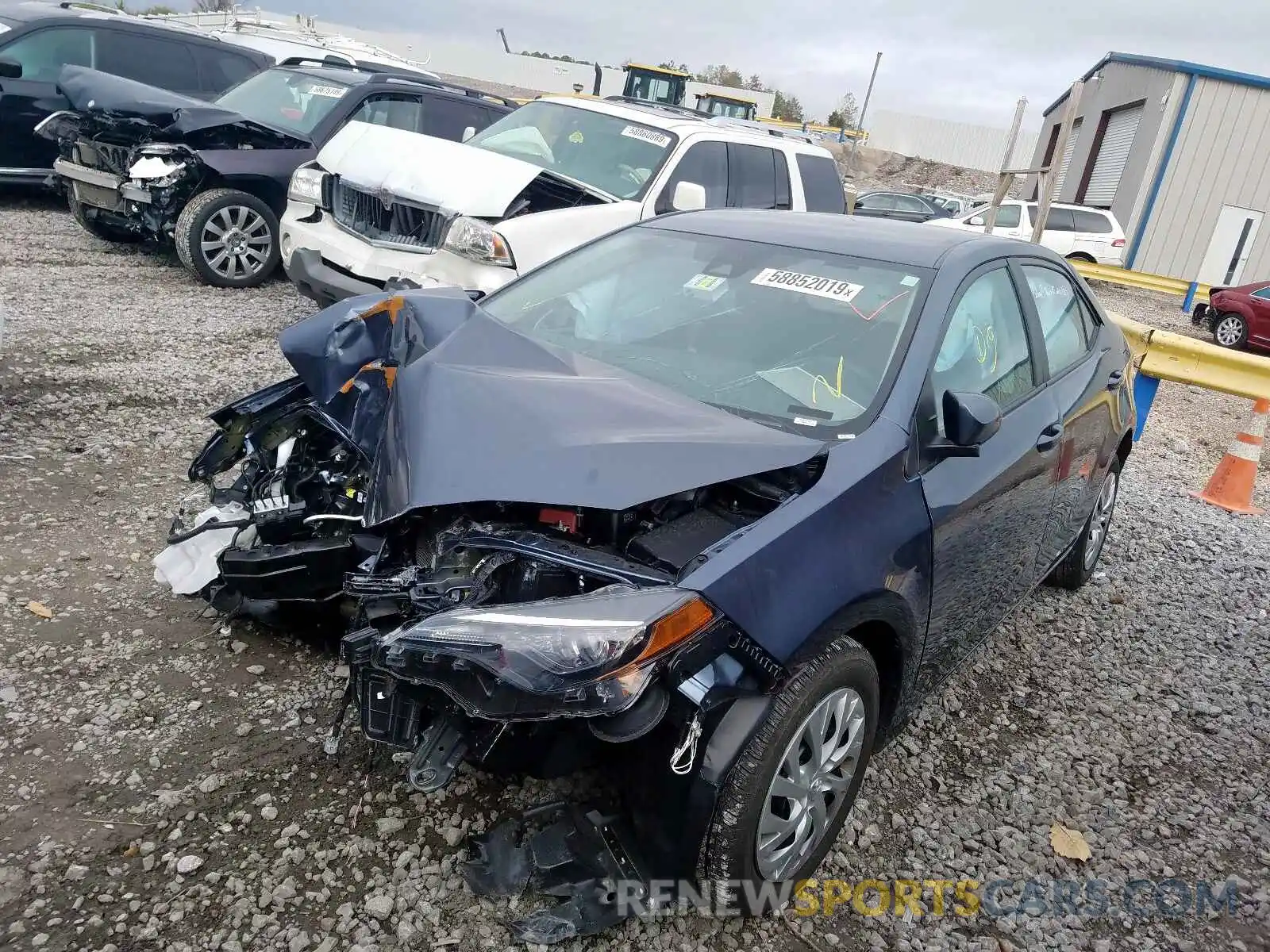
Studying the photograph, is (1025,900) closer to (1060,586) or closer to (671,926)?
(671,926)

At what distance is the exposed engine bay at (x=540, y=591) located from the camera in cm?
187

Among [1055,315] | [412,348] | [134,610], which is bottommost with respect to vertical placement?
[134,610]

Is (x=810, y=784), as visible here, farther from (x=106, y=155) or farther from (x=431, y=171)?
(x=106, y=155)

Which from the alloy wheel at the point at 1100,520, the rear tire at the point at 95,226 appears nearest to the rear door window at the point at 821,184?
the alloy wheel at the point at 1100,520

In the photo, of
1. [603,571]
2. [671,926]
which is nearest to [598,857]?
[671,926]

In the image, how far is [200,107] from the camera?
7.52 meters

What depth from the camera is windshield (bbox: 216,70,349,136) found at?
809cm

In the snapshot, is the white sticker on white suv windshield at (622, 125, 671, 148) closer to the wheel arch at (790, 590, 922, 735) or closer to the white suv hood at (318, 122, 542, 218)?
the white suv hood at (318, 122, 542, 218)

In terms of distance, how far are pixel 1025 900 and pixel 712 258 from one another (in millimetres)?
2282

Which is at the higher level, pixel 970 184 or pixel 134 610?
pixel 970 184

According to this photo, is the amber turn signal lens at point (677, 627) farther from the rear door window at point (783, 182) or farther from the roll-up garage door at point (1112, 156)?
the roll-up garage door at point (1112, 156)

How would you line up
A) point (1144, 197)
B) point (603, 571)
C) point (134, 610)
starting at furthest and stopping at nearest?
point (1144, 197), point (134, 610), point (603, 571)

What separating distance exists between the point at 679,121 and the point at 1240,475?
15.7 ft

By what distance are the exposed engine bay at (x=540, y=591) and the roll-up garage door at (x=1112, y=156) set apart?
26.3 metres
